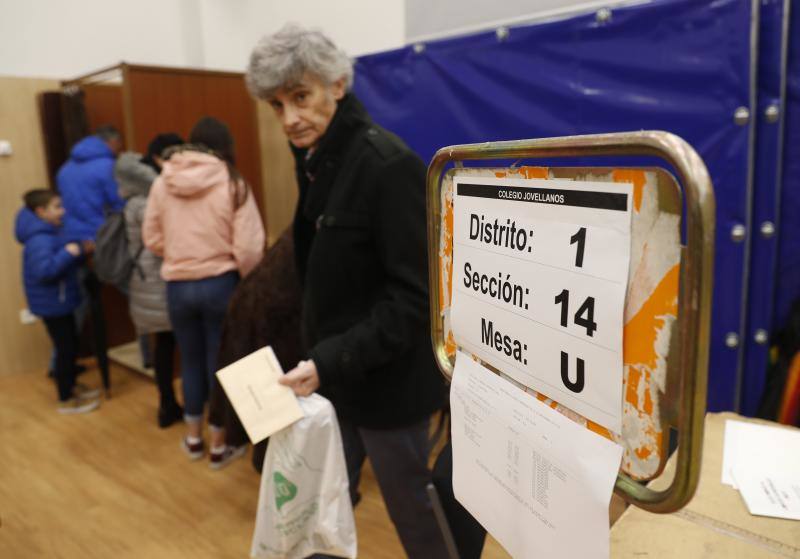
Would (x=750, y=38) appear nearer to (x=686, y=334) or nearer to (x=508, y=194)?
(x=508, y=194)

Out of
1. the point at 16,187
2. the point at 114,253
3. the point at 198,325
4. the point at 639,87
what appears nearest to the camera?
the point at 639,87

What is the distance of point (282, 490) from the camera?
138 cm

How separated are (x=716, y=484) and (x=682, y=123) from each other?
4.05 feet

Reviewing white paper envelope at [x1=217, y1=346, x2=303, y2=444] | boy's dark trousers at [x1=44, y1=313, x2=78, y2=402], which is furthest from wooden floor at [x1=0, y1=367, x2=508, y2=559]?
white paper envelope at [x1=217, y1=346, x2=303, y2=444]

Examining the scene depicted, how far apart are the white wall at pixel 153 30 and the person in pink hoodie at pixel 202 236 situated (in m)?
1.40

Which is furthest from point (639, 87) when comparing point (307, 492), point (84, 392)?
point (84, 392)

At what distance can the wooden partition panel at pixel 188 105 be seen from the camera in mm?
3459

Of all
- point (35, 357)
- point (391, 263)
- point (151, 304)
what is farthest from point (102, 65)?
point (391, 263)

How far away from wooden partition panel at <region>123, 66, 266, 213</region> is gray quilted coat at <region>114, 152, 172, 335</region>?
0.52 m

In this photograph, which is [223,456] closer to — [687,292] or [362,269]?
[362,269]

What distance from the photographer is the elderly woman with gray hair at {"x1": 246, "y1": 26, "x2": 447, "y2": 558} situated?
1276 mm

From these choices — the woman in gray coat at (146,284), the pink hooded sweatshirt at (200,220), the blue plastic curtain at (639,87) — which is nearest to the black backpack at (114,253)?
the woman in gray coat at (146,284)

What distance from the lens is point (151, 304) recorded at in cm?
307

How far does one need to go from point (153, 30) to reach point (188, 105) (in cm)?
151
